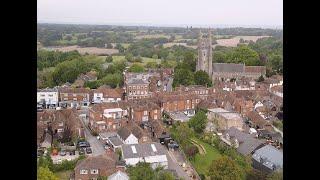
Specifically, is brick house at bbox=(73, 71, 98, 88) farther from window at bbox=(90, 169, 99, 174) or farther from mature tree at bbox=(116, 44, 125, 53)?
window at bbox=(90, 169, 99, 174)

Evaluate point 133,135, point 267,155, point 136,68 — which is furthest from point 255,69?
point 267,155

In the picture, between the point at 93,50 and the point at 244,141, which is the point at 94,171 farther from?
the point at 93,50

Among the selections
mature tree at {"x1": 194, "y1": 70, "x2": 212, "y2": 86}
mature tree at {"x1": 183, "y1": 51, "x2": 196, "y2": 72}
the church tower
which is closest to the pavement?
mature tree at {"x1": 194, "y1": 70, "x2": 212, "y2": 86}

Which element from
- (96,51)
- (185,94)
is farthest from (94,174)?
(96,51)

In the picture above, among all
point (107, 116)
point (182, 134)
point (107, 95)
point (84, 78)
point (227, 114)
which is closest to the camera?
point (182, 134)

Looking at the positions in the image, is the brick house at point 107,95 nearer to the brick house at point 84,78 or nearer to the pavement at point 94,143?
the brick house at point 84,78
